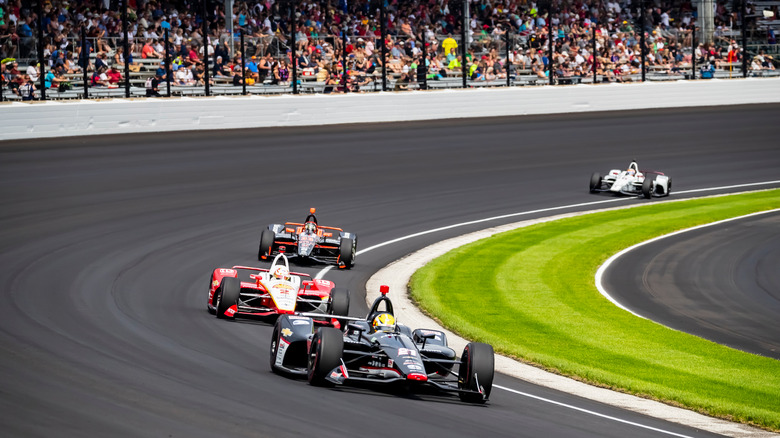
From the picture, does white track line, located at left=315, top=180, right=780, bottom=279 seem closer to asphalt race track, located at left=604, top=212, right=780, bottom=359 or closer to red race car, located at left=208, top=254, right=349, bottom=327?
red race car, located at left=208, top=254, right=349, bottom=327

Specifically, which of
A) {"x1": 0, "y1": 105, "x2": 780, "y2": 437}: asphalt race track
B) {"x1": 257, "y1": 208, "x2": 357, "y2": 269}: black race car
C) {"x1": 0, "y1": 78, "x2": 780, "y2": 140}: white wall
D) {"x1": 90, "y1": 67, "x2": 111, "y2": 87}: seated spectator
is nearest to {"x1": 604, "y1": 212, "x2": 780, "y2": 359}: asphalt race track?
{"x1": 0, "y1": 105, "x2": 780, "y2": 437}: asphalt race track

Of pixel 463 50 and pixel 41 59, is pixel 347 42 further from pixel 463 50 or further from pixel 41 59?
pixel 41 59

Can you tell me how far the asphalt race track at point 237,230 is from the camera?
1115cm

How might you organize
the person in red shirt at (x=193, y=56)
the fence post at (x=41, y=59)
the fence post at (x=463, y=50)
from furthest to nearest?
the fence post at (x=463, y=50) → the person in red shirt at (x=193, y=56) → the fence post at (x=41, y=59)

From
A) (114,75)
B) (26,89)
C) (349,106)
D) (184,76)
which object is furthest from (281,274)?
(349,106)

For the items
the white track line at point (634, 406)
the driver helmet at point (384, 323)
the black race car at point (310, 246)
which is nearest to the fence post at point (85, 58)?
the black race car at point (310, 246)

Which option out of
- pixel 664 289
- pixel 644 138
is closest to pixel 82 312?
pixel 664 289

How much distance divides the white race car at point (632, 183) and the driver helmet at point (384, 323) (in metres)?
19.6

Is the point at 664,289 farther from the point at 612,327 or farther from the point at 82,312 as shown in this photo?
the point at 82,312

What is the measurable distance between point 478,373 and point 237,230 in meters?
12.8

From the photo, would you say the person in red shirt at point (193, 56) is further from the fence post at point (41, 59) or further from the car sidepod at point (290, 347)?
the car sidepod at point (290, 347)

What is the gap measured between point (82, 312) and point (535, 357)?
258 inches

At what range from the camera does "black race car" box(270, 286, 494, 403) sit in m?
12.2

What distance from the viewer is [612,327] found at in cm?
1714
